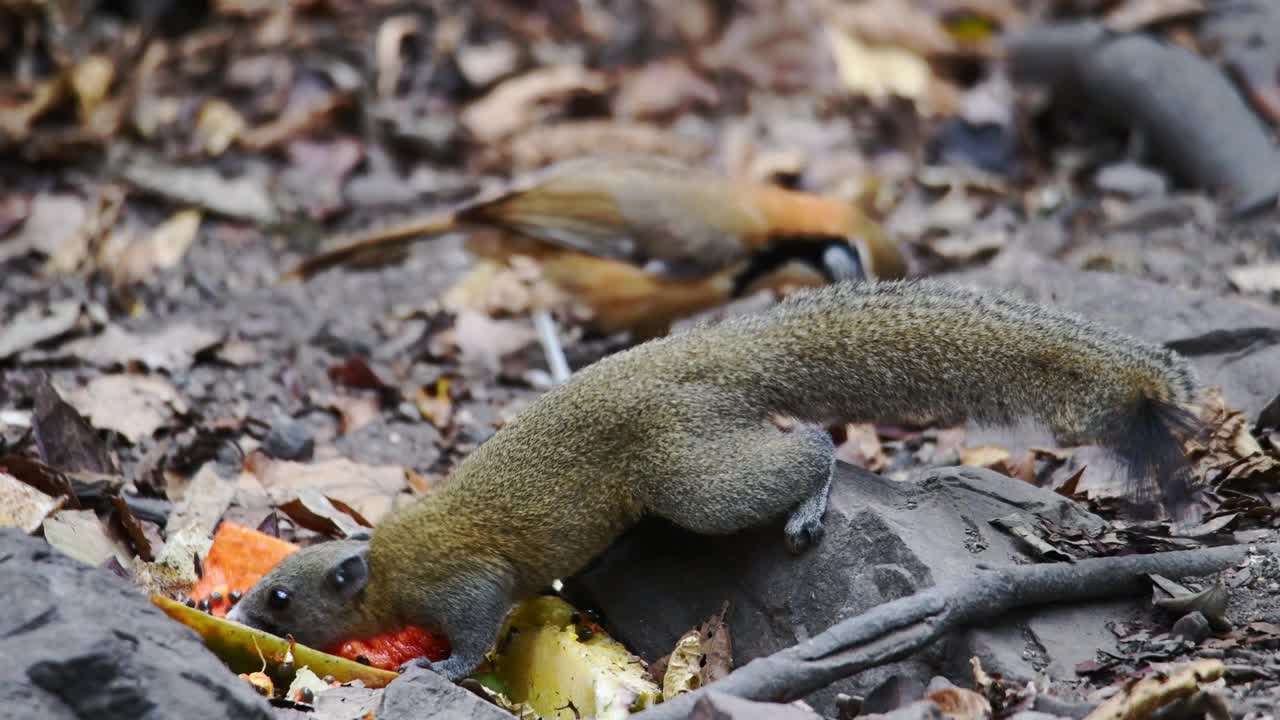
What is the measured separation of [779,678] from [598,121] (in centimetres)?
706

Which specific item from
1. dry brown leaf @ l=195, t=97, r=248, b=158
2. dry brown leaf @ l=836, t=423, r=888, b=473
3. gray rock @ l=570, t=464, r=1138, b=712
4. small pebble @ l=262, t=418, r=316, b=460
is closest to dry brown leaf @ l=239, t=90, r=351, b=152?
dry brown leaf @ l=195, t=97, r=248, b=158

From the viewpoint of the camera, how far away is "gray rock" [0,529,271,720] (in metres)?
3.19

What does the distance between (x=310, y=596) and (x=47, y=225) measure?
4.83 meters

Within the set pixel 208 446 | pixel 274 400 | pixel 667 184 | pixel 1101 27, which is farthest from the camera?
pixel 1101 27

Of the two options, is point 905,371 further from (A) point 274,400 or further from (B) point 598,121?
(B) point 598,121

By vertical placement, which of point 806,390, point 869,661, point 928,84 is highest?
point 806,390

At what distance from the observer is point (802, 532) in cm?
400

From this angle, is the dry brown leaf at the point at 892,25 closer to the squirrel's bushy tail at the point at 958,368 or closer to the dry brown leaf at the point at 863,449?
the dry brown leaf at the point at 863,449

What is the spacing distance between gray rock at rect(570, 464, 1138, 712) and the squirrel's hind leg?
0.27 ft

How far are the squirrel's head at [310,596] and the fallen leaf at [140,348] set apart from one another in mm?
2445

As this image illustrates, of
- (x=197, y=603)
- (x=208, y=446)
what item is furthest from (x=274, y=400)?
(x=197, y=603)

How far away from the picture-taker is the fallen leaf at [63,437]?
206 inches

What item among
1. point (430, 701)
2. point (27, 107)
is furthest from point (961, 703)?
point (27, 107)

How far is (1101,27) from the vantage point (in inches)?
373
